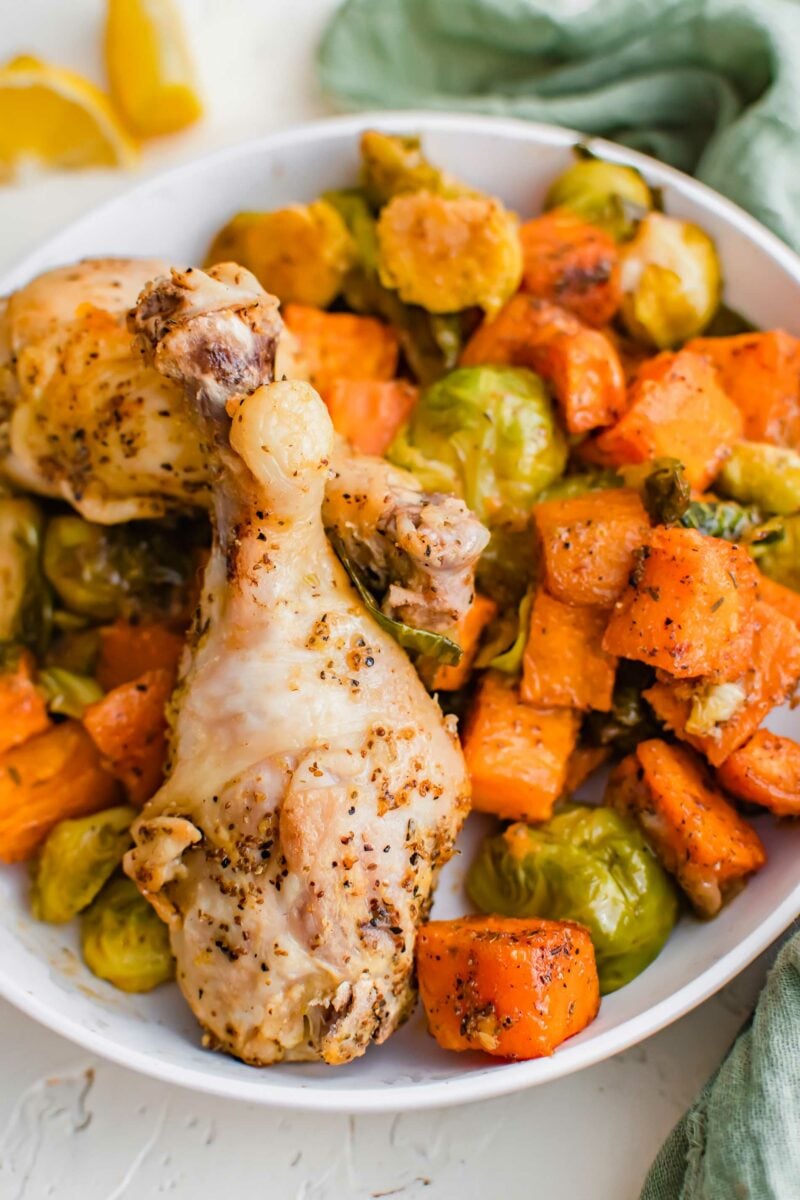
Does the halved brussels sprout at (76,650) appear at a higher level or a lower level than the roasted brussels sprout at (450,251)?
lower

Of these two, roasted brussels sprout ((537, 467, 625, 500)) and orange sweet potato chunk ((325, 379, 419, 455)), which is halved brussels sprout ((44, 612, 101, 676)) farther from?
roasted brussels sprout ((537, 467, 625, 500))

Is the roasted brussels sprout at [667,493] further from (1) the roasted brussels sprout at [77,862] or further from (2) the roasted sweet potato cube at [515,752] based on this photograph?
(1) the roasted brussels sprout at [77,862]

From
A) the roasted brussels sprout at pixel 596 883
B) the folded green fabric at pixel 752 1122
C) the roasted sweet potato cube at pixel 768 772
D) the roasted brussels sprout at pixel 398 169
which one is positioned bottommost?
the folded green fabric at pixel 752 1122

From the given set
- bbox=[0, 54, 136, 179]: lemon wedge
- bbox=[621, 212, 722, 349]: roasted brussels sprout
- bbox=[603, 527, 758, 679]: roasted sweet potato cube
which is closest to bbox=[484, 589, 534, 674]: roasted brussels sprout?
bbox=[603, 527, 758, 679]: roasted sweet potato cube

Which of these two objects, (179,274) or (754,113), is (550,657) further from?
(754,113)

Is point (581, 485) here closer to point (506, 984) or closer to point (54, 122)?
point (506, 984)

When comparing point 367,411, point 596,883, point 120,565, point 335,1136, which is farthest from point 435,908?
point 367,411

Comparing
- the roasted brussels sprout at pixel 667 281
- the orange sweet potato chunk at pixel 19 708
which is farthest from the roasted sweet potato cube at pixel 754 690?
the orange sweet potato chunk at pixel 19 708
